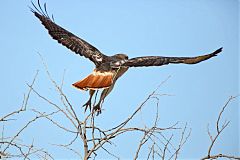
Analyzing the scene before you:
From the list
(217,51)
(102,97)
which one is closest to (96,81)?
(102,97)

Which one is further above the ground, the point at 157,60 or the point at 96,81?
the point at 157,60

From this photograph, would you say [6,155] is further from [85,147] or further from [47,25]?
[47,25]

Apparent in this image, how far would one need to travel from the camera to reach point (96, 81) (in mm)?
1304

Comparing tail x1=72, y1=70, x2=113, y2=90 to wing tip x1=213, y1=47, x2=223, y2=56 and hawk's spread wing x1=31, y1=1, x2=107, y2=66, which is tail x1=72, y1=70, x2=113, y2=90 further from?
wing tip x1=213, y1=47, x2=223, y2=56

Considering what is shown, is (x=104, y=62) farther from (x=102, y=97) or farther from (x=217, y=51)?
(x=217, y=51)

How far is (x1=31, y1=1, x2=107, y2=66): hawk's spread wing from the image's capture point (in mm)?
1458

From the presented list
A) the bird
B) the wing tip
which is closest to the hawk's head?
the bird

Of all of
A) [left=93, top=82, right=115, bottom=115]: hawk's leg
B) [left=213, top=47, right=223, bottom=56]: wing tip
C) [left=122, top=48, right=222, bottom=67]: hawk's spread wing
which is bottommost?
[left=93, top=82, right=115, bottom=115]: hawk's leg

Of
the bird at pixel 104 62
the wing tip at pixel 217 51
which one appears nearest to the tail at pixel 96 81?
the bird at pixel 104 62

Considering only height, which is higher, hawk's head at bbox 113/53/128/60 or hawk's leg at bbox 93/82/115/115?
hawk's head at bbox 113/53/128/60

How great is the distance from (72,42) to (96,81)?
316 mm

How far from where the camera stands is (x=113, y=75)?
1.34m

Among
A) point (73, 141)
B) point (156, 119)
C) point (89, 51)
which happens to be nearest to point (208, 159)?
point (156, 119)

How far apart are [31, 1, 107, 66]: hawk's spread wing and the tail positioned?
0.28 feet
